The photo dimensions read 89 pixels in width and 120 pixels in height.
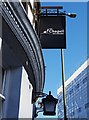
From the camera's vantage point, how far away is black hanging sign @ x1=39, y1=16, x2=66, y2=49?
21.7ft

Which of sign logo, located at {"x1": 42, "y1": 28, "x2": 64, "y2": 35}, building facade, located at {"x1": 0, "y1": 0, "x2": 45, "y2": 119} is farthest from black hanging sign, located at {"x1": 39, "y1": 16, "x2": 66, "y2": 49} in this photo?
building facade, located at {"x1": 0, "y1": 0, "x2": 45, "y2": 119}

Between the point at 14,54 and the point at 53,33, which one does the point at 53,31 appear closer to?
the point at 53,33

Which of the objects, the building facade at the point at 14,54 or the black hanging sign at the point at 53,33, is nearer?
the building facade at the point at 14,54

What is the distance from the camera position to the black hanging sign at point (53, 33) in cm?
661

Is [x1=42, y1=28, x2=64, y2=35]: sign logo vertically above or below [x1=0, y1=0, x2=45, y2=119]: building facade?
above

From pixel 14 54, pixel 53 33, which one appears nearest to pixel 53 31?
pixel 53 33

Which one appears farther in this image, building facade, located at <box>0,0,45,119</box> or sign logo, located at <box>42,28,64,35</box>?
sign logo, located at <box>42,28,64,35</box>

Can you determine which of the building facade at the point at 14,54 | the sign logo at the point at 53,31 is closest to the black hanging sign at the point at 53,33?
the sign logo at the point at 53,31

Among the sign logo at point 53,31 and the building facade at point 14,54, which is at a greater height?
the sign logo at point 53,31

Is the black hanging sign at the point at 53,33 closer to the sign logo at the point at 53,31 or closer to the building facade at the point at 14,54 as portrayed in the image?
the sign logo at the point at 53,31

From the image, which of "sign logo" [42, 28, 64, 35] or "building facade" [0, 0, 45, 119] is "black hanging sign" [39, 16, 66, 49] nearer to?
"sign logo" [42, 28, 64, 35]

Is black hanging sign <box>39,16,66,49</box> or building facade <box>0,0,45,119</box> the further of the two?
black hanging sign <box>39,16,66,49</box>

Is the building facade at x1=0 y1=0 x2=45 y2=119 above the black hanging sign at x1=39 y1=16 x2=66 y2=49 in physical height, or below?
below

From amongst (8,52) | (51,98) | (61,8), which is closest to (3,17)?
(8,52)
